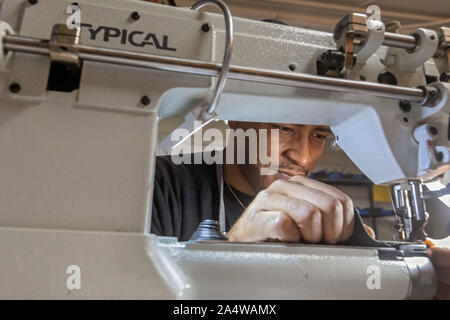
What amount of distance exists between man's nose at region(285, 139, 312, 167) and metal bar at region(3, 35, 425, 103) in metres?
0.96

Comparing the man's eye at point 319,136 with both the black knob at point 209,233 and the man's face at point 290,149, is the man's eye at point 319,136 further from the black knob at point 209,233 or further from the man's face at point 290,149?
the black knob at point 209,233

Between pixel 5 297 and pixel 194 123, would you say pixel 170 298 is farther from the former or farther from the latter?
pixel 194 123

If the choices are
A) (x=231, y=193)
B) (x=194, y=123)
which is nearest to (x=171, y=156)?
(x=231, y=193)

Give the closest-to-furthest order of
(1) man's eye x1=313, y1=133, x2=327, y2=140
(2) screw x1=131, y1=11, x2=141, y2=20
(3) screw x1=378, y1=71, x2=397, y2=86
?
(2) screw x1=131, y1=11, x2=141, y2=20 < (3) screw x1=378, y1=71, x2=397, y2=86 < (1) man's eye x1=313, y1=133, x2=327, y2=140

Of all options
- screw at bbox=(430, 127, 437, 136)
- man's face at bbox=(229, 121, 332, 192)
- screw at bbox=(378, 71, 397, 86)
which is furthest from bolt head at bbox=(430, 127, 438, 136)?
man's face at bbox=(229, 121, 332, 192)

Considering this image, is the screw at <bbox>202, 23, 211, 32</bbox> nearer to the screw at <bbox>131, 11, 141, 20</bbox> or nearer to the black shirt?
the screw at <bbox>131, 11, 141, 20</bbox>

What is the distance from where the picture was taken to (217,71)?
631mm

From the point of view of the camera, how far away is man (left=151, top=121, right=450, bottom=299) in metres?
0.77

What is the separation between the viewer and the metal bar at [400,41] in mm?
730

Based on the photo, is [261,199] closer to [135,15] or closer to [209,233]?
[209,233]

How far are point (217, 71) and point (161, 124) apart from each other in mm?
216

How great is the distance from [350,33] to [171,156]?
1.39 meters
